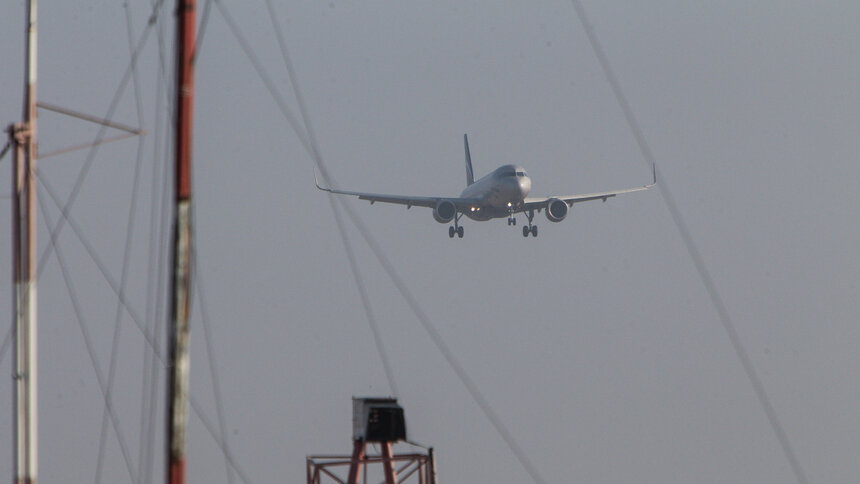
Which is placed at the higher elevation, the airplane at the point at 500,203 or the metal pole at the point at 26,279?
the airplane at the point at 500,203

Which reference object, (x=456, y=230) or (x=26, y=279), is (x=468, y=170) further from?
(x=26, y=279)

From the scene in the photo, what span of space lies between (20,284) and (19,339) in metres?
1.20

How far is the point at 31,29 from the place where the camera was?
3206 cm

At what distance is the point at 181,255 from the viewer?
2092 centimetres

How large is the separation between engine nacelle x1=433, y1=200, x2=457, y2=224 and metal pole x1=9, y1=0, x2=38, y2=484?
6631 centimetres

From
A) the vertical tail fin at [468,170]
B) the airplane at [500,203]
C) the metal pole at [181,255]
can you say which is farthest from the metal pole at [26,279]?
the vertical tail fin at [468,170]

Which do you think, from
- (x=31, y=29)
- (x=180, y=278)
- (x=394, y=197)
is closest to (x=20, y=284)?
(x=31, y=29)

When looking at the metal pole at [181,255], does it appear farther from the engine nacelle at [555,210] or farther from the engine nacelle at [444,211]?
the engine nacelle at [555,210]

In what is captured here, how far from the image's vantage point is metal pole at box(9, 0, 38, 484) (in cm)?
2975

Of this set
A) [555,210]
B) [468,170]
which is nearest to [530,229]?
[555,210]

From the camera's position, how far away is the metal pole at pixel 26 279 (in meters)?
29.8

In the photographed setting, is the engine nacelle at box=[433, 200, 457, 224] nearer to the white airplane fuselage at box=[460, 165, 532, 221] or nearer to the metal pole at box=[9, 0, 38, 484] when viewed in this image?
the white airplane fuselage at box=[460, 165, 532, 221]

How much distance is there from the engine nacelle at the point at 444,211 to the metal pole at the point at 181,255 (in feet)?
251

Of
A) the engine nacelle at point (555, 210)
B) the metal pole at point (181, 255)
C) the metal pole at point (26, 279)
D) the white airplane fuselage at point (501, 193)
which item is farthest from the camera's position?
the engine nacelle at point (555, 210)
